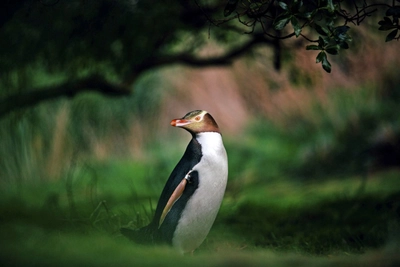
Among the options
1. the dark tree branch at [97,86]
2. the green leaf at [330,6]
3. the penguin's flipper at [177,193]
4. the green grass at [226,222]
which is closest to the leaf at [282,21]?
the green leaf at [330,6]

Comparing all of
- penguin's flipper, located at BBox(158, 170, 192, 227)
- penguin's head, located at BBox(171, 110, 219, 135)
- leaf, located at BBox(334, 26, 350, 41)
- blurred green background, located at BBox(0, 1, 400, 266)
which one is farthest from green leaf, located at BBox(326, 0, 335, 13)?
blurred green background, located at BBox(0, 1, 400, 266)

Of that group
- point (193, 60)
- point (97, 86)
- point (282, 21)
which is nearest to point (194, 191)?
point (282, 21)

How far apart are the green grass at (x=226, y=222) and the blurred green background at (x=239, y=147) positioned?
0.03ft

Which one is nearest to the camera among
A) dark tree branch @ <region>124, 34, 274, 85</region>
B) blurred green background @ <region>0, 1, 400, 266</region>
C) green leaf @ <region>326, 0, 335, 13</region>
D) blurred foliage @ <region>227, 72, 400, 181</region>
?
green leaf @ <region>326, 0, 335, 13</region>

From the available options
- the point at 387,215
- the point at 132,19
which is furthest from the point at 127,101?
the point at 387,215

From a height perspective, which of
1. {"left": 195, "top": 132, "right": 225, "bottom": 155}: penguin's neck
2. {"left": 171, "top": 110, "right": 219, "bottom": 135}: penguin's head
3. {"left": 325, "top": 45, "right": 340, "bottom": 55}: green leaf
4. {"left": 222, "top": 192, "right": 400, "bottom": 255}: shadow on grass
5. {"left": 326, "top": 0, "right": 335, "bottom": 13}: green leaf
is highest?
{"left": 326, "top": 0, "right": 335, "bottom": 13}: green leaf

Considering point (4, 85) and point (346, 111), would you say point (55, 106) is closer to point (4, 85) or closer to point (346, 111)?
point (4, 85)

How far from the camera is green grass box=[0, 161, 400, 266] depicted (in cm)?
265

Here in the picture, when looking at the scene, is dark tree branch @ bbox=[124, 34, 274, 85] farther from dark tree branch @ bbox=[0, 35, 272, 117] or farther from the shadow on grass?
the shadow on grass

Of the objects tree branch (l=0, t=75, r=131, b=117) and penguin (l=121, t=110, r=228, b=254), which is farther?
tree branch (l=0, t=75, r=131, b=117)

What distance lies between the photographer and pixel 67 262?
2404 millimetres

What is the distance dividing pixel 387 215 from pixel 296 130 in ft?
5.06

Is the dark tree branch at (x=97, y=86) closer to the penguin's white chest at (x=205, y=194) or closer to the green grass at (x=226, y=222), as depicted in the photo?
the green grass at (x=226, y=222)

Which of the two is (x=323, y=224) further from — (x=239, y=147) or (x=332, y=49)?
(x=239, y=147)
